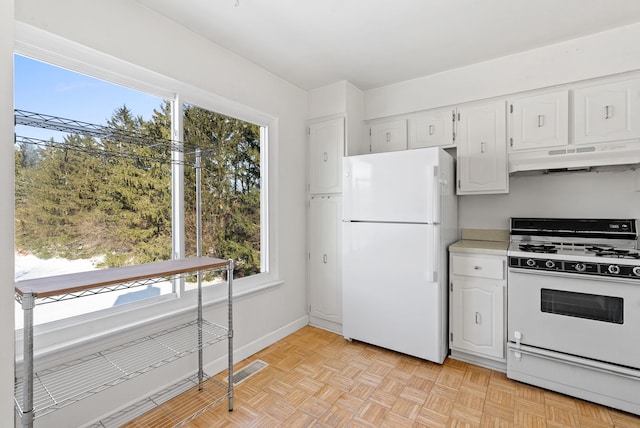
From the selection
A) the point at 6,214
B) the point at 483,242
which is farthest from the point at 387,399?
the point at 6,214

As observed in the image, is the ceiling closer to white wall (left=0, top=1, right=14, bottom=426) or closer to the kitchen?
the kitchen

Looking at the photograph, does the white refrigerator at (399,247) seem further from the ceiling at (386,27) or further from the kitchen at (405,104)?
the ceiling at (386,27)

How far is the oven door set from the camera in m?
1.80

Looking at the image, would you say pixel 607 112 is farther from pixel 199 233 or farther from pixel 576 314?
pixel 199 233

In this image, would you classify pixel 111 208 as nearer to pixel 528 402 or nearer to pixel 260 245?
pixel 260 245

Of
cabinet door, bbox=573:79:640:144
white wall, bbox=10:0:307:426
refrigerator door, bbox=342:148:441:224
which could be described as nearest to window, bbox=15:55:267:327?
white wall, bbox=10:0:307:426

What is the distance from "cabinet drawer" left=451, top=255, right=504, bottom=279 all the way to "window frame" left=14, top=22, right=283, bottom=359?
5.21 ft

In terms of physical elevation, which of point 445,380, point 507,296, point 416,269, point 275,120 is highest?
point 275,120

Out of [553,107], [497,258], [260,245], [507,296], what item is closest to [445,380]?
[507,296]

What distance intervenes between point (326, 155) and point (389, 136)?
0.68m

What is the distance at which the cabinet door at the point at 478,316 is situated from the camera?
2.24 metres

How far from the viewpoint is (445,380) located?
2168 millimetres

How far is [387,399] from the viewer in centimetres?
196

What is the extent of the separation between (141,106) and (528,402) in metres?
3.15
